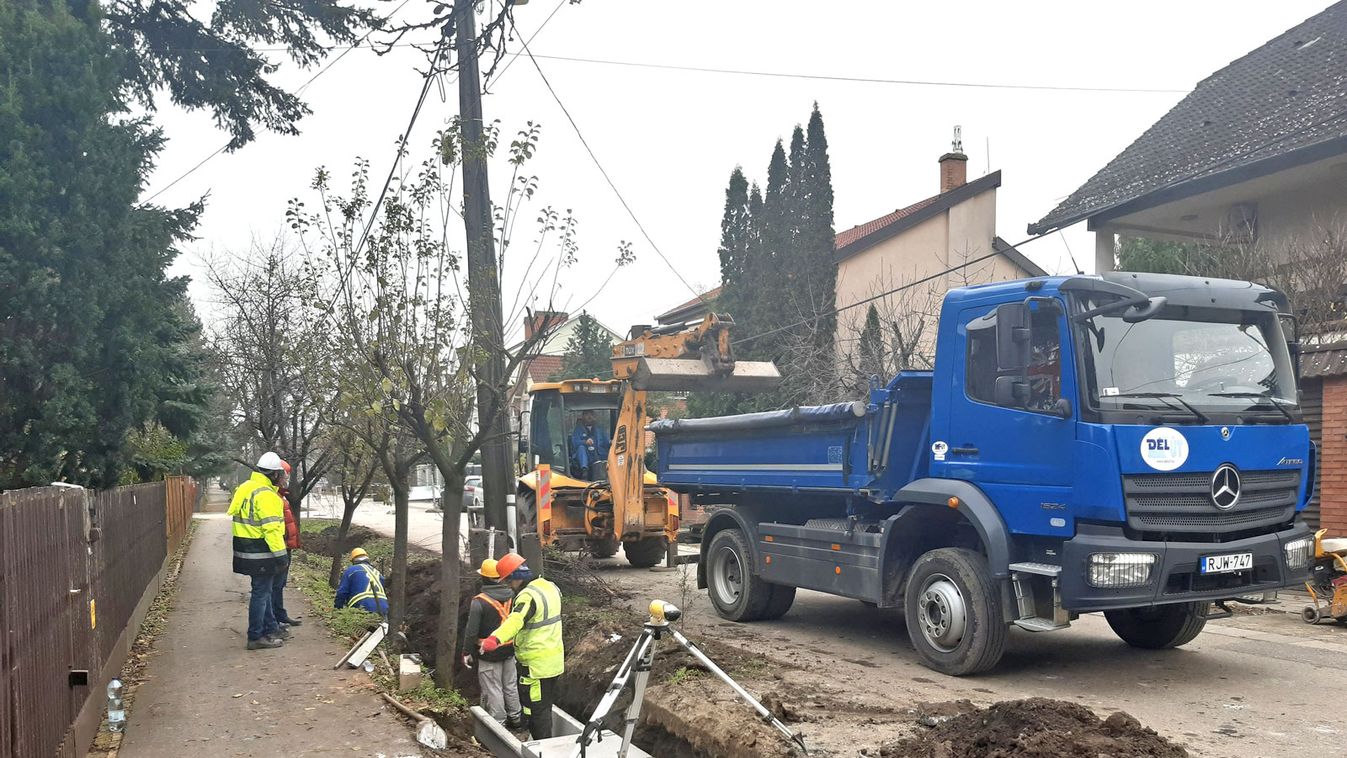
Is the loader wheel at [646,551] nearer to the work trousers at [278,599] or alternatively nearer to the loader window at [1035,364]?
the work trousers at [278,599]

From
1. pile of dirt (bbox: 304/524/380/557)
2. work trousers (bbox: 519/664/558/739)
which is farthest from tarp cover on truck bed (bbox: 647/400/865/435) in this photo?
pile of dirt (bbox: 304/524/380/557)

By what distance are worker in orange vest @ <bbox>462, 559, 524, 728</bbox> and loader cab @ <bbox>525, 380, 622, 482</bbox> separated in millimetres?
7416

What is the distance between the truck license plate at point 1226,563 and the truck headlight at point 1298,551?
0.40 meters

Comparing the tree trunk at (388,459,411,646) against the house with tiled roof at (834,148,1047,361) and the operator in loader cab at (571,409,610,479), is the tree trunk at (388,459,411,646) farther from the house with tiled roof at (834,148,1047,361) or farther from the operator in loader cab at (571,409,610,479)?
the house with tiled roof at (834,148,1047,361)

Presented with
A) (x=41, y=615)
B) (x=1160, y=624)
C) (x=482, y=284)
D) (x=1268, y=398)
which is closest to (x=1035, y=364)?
(x=1268, y=398)

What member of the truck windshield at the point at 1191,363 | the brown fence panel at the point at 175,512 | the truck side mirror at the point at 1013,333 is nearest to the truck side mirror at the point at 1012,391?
the truck side mirror at the point at 1013,333

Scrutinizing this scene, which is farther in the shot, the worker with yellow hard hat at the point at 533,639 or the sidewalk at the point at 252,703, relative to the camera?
the worker with yellow hard hat at the point at 533,639

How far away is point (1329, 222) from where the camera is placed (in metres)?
13.5

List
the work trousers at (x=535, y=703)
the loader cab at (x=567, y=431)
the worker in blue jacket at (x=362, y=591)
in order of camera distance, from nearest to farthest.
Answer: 1. the work trousers at (x=535, y=703)
2. the worker in blue jacket at (x=362, y=591)
3. the loader cab at (x=567, y=431)

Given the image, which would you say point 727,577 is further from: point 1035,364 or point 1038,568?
point 1035,364

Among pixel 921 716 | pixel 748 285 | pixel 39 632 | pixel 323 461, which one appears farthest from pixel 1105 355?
pixel 748 285

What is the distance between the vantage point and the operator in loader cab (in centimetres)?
1554

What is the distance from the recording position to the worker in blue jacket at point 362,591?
11.4m

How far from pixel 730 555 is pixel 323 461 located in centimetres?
803
